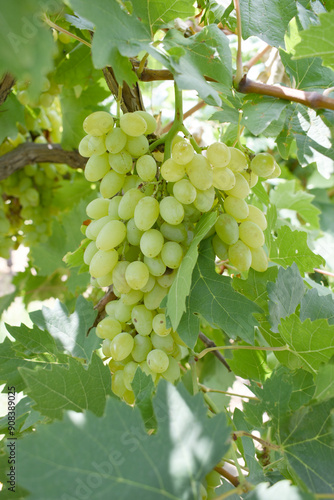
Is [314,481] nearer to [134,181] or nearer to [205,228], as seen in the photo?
[205,228]

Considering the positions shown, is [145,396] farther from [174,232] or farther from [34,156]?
[34,156]

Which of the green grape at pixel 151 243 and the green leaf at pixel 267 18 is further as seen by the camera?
the green leaf at pixel 267 18

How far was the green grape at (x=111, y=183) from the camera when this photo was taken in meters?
0.60

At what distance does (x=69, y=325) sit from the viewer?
68cm

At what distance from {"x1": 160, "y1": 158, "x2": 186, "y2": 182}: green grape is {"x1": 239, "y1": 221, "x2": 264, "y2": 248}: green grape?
0.41ft

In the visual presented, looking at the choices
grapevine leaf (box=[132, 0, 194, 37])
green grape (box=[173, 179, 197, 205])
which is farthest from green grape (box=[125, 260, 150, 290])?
grapevine leaf (box=[132, 0, 194, 37])

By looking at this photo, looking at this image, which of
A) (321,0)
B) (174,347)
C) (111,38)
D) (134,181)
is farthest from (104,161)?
(321,0)

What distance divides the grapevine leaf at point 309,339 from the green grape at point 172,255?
0.17 m

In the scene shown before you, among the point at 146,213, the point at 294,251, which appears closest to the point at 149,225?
the point at 146,213

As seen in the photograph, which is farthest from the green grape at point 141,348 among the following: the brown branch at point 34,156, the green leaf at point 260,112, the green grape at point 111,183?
the brown branch at point 34,156

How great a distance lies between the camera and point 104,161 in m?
0.59

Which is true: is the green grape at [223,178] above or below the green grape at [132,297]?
above

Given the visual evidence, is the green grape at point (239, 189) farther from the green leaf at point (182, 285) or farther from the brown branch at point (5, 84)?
the brown branch at point (5, 84)

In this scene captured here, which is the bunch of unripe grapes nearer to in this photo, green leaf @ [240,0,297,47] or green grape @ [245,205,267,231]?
green grape @ [245,205,267,231]
